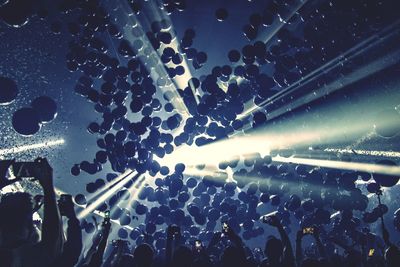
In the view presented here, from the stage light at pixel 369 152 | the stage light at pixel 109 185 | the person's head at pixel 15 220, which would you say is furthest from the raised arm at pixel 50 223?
the stage light at pixel 369 152

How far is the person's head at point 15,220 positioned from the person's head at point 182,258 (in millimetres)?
1514

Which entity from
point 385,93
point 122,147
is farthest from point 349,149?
point 122,147

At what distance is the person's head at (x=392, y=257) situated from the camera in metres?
2.83

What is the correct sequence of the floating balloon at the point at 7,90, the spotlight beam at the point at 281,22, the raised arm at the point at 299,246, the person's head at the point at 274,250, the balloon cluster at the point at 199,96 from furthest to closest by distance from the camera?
1. the spotlight beam at the point at 281,22
2. the balloon cluster at the point at 199,96
3. the floating balloon at the point at 7,90
4. the raised arm at the point at 299,246
5. the person's head at the point at 274,250

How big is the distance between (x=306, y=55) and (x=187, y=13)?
9.28ft

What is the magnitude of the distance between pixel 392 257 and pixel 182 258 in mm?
2284

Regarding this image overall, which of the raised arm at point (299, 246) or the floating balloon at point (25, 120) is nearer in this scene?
the raised arm at point (299, 246)

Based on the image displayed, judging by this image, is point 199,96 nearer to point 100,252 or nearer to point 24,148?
point 100,252

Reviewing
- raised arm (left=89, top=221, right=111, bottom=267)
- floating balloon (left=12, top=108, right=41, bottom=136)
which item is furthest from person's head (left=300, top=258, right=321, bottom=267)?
floating balloon (left=12, top=108, right=41, bottom=136)

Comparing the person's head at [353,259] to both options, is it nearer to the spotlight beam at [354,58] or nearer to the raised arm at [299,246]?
the raised arm at [299,246]

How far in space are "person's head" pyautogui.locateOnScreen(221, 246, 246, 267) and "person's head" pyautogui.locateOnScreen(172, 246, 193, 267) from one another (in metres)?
0.36

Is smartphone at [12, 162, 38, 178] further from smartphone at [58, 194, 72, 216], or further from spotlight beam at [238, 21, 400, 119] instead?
spotlight beam at [238, 21, 400, 119]

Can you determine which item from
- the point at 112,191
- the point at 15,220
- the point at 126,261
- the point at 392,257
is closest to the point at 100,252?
the point at 126,261

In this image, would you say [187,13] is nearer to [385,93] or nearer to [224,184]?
[224,184]
